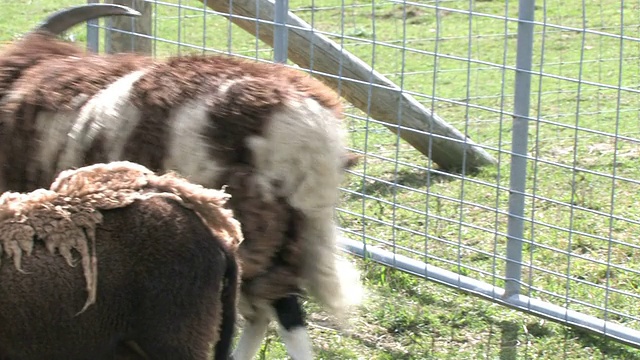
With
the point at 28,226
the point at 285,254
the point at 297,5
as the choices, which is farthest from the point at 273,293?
the point at 297,5

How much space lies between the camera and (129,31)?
6.67 m

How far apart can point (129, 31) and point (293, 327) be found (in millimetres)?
2986

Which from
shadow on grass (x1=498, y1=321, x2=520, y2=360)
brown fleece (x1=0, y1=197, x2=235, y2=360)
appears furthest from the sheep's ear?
shadow on grass (x1=498, y1=321, x2=520, y2=360)

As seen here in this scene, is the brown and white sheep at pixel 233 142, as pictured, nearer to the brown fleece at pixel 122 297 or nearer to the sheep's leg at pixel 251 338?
the sheep's leg at pixel 251 338

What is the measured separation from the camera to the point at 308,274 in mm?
4258

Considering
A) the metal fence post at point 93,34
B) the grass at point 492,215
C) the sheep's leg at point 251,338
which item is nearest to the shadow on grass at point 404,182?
the grass at point 492,215

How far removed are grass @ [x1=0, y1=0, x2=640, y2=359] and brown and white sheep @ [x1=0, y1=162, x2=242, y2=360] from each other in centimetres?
157

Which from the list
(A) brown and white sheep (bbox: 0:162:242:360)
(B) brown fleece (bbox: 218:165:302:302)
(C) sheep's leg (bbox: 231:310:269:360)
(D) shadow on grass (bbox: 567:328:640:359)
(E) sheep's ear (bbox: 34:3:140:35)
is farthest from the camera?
(D) shadow on grass (bbox: 567:328:640:359)

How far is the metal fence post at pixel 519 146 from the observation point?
4.92m

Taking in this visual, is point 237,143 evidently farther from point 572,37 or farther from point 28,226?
point 572,37

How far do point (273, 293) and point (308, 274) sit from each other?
0.17 metres

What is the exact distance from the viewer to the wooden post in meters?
6.60

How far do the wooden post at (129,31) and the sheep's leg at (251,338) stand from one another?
264 cm

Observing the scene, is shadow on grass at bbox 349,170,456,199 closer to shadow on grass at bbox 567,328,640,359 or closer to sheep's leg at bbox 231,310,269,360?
shadow on grass at bbox 567,328,640,359
